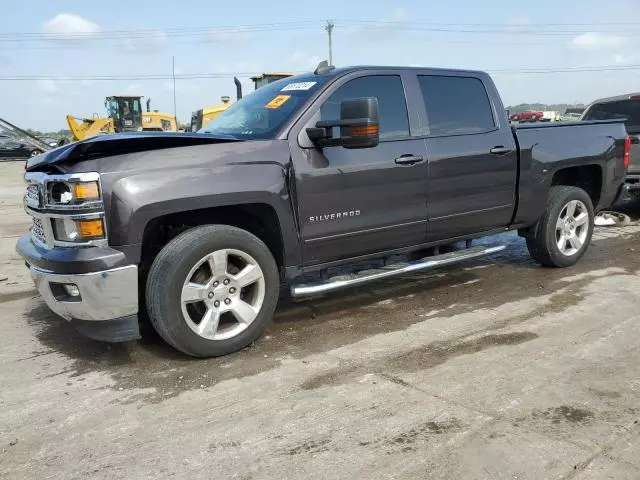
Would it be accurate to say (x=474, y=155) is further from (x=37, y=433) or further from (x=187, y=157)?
(x=37, y=433)

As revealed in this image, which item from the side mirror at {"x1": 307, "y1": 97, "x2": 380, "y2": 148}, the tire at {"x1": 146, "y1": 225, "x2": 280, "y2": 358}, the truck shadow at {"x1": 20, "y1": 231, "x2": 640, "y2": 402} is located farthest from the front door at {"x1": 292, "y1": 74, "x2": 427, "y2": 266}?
the truck shadow at {"x1": 20, "y1": 231, "x2": 640, "y2": 402}

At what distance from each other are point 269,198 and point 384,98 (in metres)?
1.40

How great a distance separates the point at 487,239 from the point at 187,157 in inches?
203

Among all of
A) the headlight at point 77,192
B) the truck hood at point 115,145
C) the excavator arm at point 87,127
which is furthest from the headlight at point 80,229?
the excavator arm at point 87,127

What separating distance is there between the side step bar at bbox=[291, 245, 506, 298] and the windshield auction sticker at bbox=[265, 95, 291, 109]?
140 cm

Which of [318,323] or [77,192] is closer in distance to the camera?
[77,192]

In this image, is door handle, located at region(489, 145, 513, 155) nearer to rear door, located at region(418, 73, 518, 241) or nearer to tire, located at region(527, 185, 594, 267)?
rear door, located at region(418, 73, 518, 241)

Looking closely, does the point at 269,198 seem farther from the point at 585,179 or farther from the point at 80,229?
the point at 585,179

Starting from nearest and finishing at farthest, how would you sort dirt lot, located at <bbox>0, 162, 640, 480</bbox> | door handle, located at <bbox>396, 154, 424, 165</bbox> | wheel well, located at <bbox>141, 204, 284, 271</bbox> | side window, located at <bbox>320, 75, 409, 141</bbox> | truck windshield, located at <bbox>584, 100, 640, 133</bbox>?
dirt lot, located at <bbox>0, 162, 640, 480</bbox>
wheel well, located at <bbox>141, 204, 284, 271</bbox>
side window, located at <bbox>320, 75, 409, 141</bbox>
door handle, located at <bbox>396, 154, 424, 165</bbox>
truck windshield, located at <bbox>584, 100, 640, 133</bbox>

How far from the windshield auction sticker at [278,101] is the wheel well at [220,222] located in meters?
0.92

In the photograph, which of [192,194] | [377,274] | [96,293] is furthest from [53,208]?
[377,274]

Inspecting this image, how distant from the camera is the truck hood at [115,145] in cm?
347

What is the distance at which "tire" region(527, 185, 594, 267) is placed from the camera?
5910mm

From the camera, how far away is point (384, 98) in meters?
4.65
